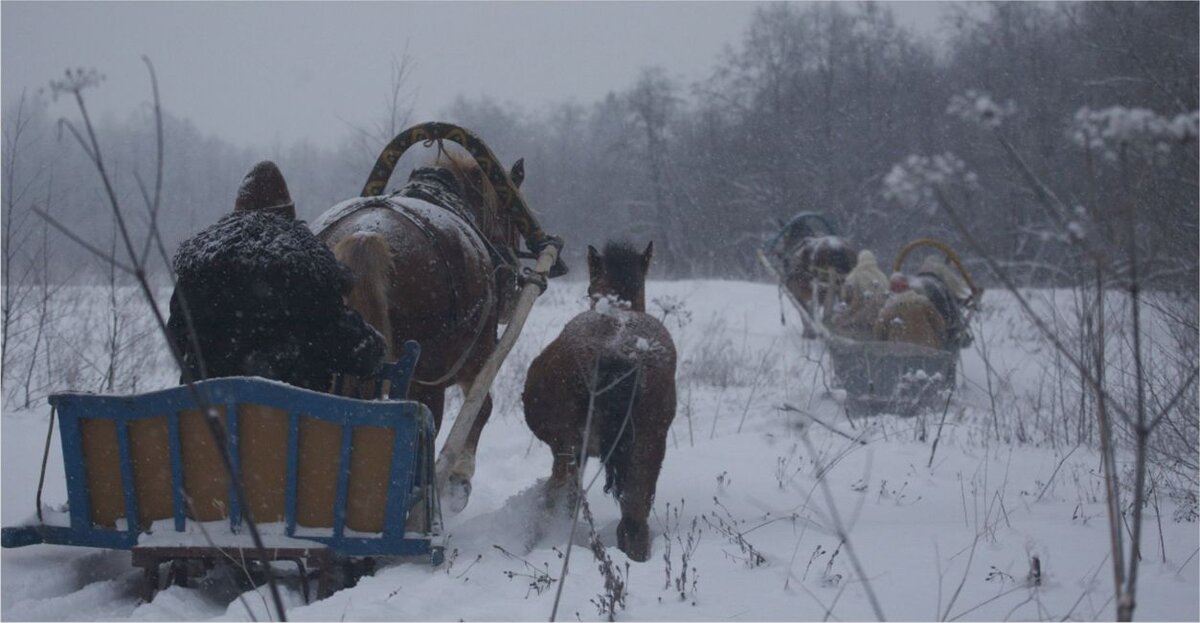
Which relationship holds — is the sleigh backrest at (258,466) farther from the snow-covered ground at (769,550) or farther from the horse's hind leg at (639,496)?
the horse's hind leg at (639,496)

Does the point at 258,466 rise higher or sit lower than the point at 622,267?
lower

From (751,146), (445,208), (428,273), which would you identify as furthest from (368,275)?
(751,146)

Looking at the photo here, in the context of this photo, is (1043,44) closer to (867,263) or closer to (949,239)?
(867,263)

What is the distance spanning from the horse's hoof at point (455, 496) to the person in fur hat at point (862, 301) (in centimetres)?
776

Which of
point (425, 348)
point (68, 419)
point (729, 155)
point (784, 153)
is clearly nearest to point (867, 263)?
point (425, 348)

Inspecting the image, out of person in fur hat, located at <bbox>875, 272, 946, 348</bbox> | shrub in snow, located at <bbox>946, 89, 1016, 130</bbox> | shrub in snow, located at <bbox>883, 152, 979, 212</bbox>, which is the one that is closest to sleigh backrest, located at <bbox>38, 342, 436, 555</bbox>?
shrub in snow, located at <bbox>883, 152, 979, 212</bbox>

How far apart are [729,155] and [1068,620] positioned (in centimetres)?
3299

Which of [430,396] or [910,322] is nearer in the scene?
[430,396]

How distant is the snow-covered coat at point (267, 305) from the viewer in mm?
3391

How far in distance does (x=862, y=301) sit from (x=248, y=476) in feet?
32.4

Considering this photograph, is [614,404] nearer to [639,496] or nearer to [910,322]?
[639,496]

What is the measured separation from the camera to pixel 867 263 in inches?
510

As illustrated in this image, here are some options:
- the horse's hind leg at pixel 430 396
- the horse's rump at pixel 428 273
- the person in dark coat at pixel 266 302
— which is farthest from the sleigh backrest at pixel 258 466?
the horse's hind leg at pixel 430 396

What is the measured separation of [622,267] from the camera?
16.1 ft
